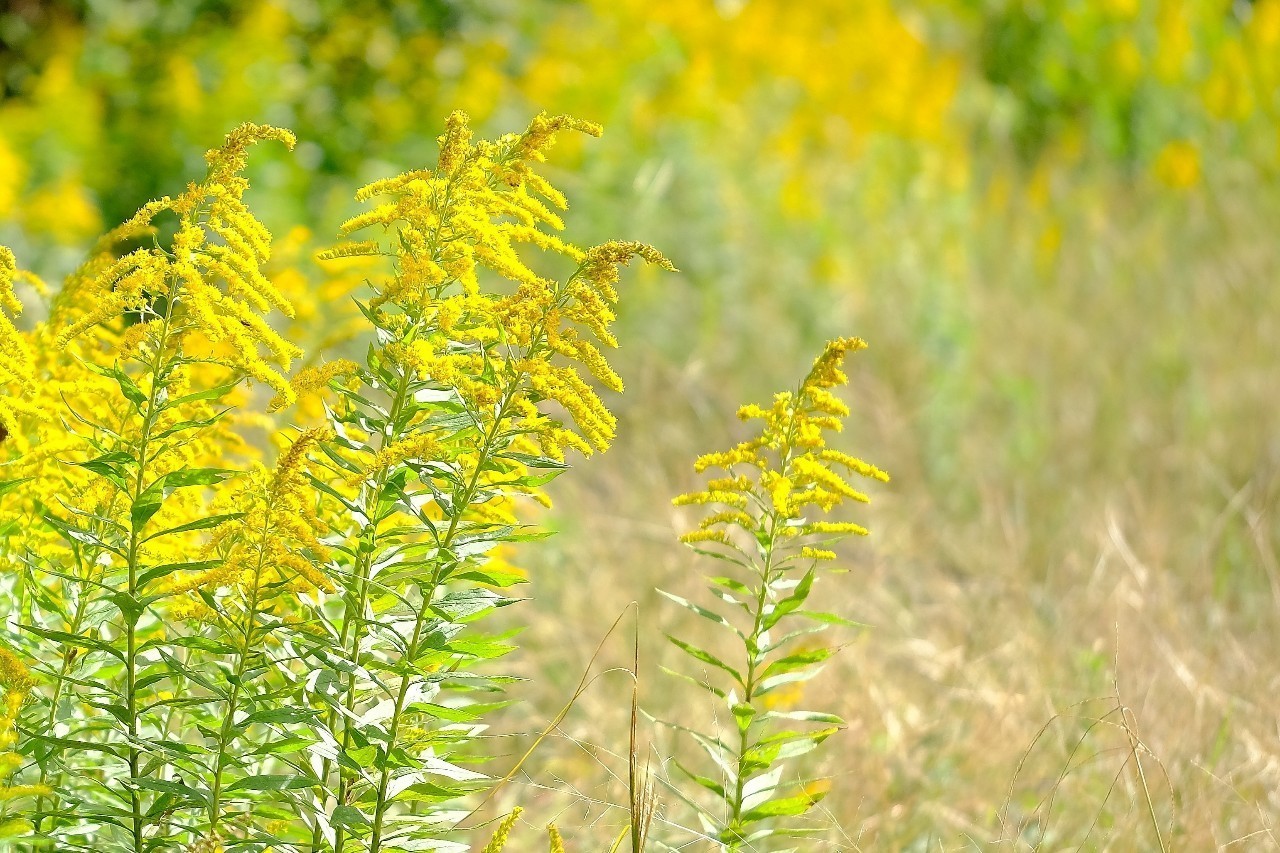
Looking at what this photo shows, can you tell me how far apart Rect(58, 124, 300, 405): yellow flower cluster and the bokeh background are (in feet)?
1.71

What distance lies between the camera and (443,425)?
5.87 ft

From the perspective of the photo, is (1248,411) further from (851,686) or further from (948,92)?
(948,92)

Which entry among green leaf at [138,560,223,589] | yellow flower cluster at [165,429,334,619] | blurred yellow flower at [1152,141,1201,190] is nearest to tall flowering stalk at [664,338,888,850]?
yellow flower cluster at [165,429,334,619]

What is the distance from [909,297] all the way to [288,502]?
4.62m

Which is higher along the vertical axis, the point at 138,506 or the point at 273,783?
the point at 138,506

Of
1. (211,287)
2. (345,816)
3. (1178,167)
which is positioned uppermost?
(1178,167)

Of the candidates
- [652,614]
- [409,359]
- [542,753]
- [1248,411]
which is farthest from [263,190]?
[409,359]

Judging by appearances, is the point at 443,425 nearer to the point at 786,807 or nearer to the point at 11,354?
the point at 11,354

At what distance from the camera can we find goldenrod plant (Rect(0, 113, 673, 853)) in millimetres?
1706

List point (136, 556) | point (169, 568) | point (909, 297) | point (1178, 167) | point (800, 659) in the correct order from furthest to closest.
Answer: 1. point (1178, 167)
2. point (909, 297)
3. point (800, 659)
4. point (136, 556)
5. point (169, 568)

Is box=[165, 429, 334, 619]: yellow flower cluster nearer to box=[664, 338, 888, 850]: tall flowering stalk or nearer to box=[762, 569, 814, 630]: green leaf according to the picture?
box=[664, 338, 888, 850]: tall flowering stalk

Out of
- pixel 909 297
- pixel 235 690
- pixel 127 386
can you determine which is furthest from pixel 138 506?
pixel 909 297

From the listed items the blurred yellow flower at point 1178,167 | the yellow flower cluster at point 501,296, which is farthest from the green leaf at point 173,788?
the blurred yellow flower at point 1178,167

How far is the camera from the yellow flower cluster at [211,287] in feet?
5.49
